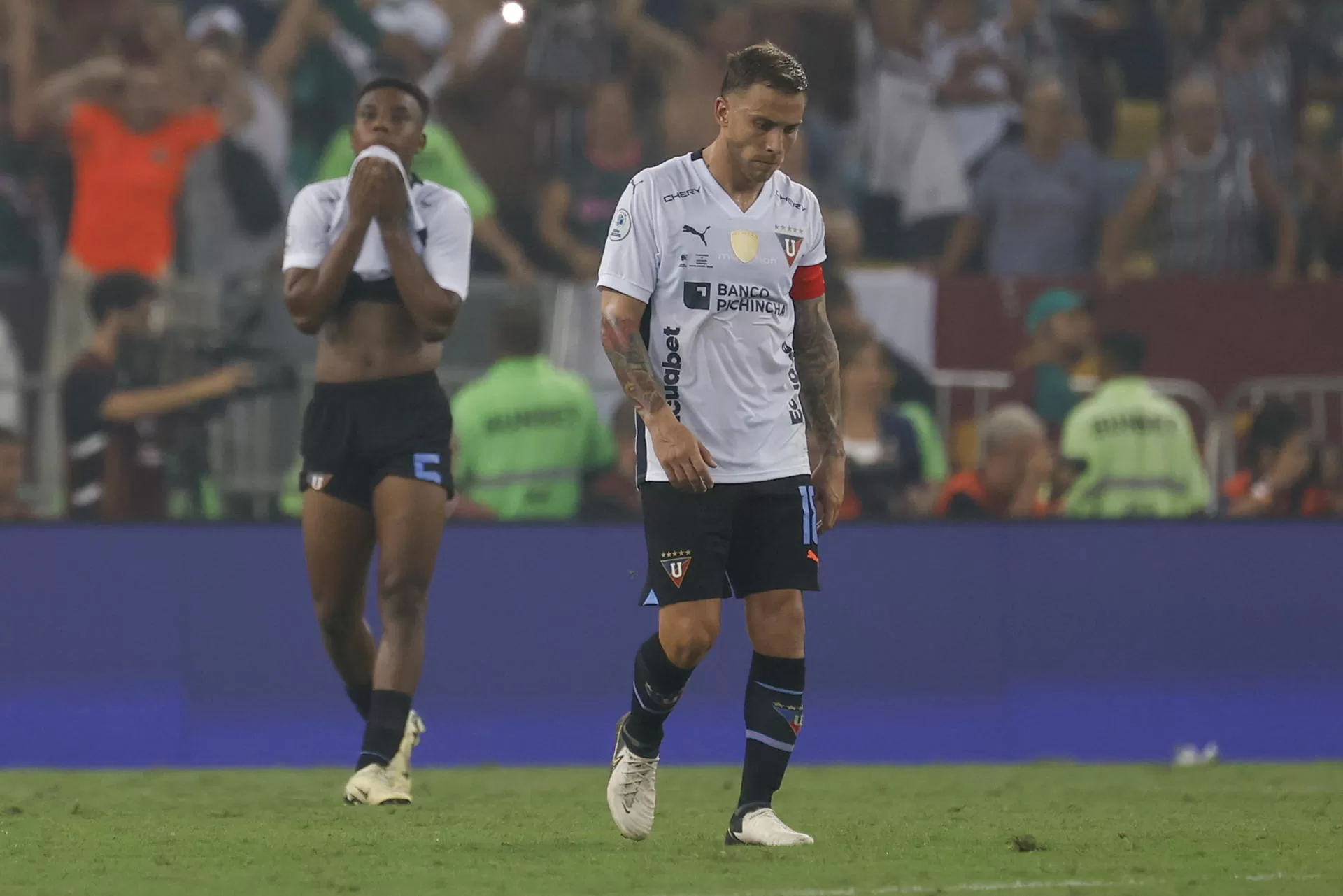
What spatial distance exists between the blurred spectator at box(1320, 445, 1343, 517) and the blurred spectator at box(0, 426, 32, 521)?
7.07 meters

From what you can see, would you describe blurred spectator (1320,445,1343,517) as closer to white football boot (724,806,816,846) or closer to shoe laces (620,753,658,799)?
white football boot (724,806,816,846)

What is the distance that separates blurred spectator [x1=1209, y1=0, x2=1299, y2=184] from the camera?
13.1 m

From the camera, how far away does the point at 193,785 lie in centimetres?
837

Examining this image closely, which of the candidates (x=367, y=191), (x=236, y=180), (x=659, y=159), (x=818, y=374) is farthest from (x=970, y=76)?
(x=818, y=374)

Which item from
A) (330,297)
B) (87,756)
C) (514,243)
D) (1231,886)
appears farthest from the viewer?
(514,243)

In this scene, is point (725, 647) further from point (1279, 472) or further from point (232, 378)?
point (1279, 472)

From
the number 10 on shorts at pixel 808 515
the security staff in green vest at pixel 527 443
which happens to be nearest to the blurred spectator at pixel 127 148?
the security staff in green vest at pixel 527 443

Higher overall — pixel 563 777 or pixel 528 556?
pixel 528 556

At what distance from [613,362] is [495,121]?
7.47 metres

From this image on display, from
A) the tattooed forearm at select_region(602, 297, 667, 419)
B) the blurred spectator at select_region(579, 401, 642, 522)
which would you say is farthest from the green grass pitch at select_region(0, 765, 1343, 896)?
the blurred spectator at select_region(579, 401, 642, 522)

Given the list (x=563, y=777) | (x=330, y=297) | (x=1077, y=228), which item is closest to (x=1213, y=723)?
(x=563, y=777)

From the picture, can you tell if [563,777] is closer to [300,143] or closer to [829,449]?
[829,449]

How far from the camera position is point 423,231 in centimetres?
731

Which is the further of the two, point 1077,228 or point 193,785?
point 1077,228
